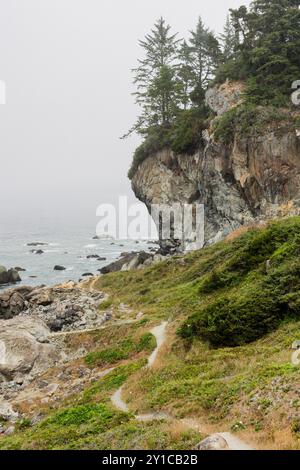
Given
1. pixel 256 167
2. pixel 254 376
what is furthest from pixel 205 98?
pixel 254 376

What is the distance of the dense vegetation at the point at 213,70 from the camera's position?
45.7 meters

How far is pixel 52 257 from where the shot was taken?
9988 centimetres

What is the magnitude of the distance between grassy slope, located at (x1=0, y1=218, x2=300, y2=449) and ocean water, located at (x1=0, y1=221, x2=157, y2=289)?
4644 centimetres

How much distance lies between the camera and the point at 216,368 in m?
16.8

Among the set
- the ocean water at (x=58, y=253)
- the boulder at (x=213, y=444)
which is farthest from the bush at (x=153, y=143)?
the boulder at (x=213, y=444)

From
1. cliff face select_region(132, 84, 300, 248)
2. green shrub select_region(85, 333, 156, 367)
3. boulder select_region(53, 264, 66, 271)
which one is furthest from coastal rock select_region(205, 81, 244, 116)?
Result: boulder select_region(53, 264, 66, 271)

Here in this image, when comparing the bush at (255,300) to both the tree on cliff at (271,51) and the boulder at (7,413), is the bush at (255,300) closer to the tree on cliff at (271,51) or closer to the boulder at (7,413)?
the boulder at (7,413)

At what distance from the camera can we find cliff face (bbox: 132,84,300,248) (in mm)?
42469

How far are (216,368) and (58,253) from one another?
93.4 metres

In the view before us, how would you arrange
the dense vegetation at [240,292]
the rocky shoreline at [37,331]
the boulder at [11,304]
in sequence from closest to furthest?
the dense vegetation at [240,292] → the rocky shoreline at [37,331] → the boulder at [11,304]

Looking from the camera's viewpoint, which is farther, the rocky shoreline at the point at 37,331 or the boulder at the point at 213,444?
the rocky shoreline at the point at 37,331

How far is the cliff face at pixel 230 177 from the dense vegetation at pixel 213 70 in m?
2.47

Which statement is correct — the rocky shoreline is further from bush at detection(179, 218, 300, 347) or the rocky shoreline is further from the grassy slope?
bush at detection(179, 218, 300, 347)

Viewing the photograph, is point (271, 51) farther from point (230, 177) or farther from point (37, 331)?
point (37, 331)
